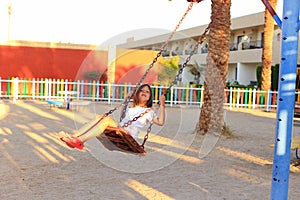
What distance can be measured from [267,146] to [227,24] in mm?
3080

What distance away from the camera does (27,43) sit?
23.0 meters

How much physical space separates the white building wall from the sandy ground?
22.6 meters

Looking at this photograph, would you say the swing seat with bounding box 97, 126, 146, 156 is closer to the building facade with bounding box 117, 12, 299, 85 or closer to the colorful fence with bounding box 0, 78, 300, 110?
the colorful fence with bounding box 0, 78, 300, 110

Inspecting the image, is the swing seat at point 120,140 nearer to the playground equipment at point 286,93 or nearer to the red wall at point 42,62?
the playground equipment at point 286,93

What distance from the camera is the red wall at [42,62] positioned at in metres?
21.9

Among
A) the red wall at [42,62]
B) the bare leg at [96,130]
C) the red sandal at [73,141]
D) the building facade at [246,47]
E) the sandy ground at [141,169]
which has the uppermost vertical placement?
the building facade at [246,47]

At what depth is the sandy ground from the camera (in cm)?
513

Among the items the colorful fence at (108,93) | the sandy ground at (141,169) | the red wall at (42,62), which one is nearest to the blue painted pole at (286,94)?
the sandy ground at (141,169)

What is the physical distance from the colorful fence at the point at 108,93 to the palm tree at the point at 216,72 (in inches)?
356

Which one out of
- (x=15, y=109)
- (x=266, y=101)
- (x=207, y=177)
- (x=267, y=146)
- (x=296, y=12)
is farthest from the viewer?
(x=266, y=101)

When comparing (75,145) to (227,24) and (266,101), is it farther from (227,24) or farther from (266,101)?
(266,101)

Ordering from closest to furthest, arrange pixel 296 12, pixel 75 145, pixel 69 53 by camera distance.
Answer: pixel 296 12
pixel 75 145
pixel 69 53

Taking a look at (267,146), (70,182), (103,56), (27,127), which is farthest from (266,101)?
(70,182)

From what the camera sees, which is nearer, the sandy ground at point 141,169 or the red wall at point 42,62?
the sandy ground at point 141,169
